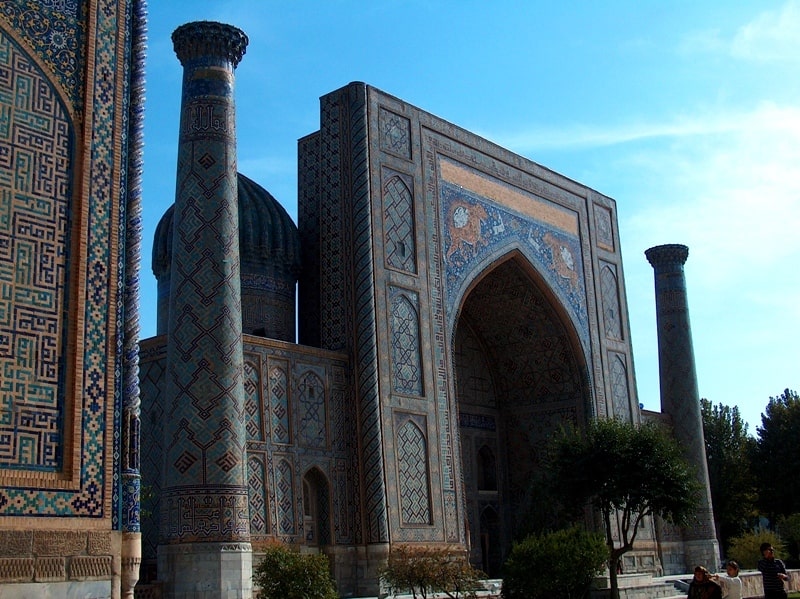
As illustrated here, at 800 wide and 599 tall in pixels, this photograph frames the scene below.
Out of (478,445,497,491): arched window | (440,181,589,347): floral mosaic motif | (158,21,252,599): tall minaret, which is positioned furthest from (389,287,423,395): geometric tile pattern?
(478,445,497,491): arched window

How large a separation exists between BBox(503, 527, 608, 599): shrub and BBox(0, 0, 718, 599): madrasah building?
154cm

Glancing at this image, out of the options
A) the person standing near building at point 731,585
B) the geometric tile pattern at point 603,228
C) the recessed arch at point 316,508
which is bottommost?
the person standing near building at point 731,585

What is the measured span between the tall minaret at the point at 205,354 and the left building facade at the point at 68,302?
3496 mm

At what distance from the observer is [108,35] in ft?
18.3

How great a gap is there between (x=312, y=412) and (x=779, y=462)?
14.0m

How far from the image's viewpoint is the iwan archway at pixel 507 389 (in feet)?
48.4

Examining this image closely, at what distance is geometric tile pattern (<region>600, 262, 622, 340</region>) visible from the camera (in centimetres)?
1585

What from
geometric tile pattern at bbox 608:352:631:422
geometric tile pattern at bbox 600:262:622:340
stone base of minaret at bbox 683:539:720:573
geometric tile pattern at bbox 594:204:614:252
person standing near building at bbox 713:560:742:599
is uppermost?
geometric tile pattern at bbox 594:204:614:252

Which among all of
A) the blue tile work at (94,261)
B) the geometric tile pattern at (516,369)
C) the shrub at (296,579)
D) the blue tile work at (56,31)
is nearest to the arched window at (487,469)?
the geometric tile pattern at (516,369)

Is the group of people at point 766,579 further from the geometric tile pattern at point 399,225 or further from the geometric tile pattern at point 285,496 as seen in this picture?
the geometric tile pattern at point 399,225

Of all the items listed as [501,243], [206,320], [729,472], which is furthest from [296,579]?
[729,472]

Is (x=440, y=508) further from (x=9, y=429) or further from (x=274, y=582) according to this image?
(x=9, y=429)

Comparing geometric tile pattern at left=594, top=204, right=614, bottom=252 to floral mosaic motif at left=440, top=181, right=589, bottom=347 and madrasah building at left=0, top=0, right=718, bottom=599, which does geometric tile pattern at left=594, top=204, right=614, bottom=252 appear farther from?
floral mosaic motif at left=440, top=181, right=589, bottom=347

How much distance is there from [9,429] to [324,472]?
20.4ft
